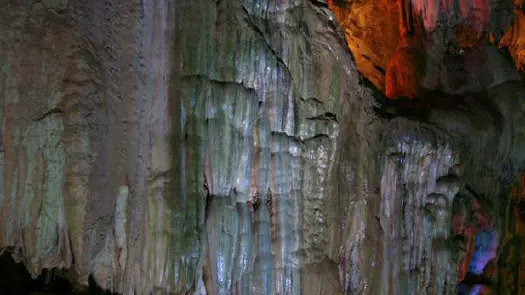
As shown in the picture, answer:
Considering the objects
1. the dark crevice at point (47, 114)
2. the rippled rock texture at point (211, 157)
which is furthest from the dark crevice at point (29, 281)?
the dark crevice at point (47, 114)

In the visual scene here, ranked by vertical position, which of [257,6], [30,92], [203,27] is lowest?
[30,92]

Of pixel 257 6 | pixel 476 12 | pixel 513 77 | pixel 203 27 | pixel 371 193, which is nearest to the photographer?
pixel 203 27

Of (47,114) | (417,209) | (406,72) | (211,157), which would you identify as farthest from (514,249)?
(47,114)

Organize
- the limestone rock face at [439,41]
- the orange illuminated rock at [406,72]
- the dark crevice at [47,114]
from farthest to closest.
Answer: the orange illuminated rock at [406,72] → the limestone rock face at [439,41] → the dark crevice at [47,114]

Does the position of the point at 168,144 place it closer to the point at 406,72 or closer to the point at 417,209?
the point at 417,209

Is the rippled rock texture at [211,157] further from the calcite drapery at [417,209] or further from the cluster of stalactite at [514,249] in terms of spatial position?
the cluster of stalactite at [514,249]

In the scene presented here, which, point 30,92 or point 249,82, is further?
point 249,82

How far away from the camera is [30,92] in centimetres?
415

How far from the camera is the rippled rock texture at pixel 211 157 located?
4.19 m

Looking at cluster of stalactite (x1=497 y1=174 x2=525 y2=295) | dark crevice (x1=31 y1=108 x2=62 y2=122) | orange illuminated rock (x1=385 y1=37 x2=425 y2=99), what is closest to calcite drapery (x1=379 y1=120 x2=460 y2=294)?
orange illuminated rock (x1=385 y1=37 x2=425 y2=99)

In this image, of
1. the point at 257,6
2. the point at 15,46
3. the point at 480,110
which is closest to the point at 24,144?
the point at 15,46

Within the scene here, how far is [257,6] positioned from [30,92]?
94.0 inches

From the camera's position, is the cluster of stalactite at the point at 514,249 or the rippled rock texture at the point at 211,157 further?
the cluster of stalactite at the point at 514,249

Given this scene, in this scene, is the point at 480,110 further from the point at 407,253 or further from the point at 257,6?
the point at 257,6
